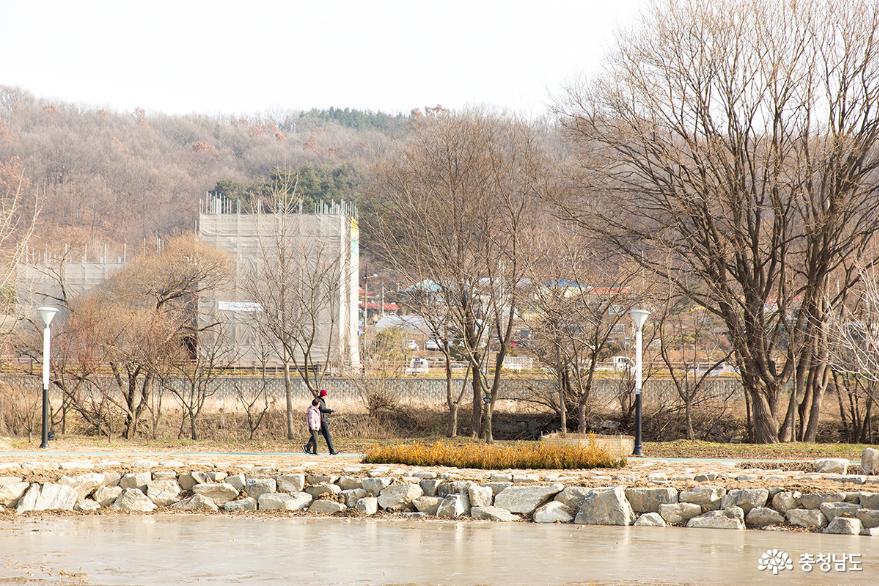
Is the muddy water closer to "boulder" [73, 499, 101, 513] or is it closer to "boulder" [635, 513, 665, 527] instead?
"boulder" [635, 513, 665, 527]

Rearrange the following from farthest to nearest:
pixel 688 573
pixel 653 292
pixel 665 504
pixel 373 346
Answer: pixel 373 346 < pixel 653 292 < pixel 665 504 < pixel 688 573

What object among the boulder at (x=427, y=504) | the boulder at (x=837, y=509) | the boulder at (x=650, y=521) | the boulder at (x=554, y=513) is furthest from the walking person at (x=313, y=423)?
the boulder at (x=837, y=509)

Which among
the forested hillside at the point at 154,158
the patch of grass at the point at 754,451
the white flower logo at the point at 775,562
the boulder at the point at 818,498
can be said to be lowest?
the white flower logo at the point at 775,562

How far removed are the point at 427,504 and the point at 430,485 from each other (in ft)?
1.24

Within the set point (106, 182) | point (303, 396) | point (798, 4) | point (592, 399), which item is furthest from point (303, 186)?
point (798, 4)

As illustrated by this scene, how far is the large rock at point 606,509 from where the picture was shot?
14.2 metres

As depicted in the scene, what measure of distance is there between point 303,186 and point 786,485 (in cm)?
7870

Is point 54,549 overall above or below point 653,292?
below

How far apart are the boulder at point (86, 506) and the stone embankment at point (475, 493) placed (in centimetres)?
2

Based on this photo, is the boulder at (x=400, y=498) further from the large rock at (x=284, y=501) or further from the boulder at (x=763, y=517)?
the boulder at (x=763, y=517)

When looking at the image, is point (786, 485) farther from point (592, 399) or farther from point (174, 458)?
point (592, 399)

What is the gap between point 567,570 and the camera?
35.6 ft

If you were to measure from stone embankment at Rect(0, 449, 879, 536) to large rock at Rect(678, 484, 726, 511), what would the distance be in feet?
0.05

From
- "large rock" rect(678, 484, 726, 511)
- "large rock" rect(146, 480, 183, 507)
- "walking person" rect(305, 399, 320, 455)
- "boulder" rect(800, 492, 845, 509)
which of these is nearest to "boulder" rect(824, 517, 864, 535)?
"boulder" rect(800, 492, 845, 509)
